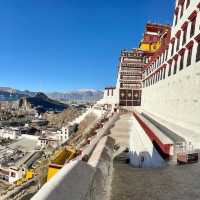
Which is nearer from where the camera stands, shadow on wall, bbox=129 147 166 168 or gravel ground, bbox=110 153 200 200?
gravel ground, bbox=110 153 200 200

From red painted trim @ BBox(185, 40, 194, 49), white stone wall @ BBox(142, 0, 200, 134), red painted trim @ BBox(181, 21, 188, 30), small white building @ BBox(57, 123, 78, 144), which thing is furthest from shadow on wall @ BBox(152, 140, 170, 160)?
small white building @ BBox(57, 123, 78, 144)

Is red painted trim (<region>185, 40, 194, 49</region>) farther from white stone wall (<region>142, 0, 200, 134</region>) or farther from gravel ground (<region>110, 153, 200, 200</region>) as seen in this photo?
gravel ground (<region>110, 153, 200, 200</region>)

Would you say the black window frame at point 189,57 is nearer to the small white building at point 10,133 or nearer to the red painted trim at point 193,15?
the red painted trim at point 193,15

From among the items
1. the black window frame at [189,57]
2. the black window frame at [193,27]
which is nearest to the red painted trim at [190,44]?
the black window frame at [189,57]

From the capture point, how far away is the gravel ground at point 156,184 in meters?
5.02

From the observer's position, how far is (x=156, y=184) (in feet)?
18.9

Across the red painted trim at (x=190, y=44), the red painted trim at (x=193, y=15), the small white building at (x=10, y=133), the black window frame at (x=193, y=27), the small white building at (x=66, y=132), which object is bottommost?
the small white building at (x=10, y=133)

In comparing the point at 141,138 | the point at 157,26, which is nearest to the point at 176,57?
the point at 141,138

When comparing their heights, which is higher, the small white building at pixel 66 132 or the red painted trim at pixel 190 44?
the red painted trim at pixel 190 44

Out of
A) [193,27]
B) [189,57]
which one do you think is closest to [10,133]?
[189,57]

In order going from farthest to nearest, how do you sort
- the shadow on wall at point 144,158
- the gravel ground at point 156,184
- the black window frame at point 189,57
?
the black window frame at point 189,57 < the shadow on wall at point 144,158 < the gravel ground at point 156,184

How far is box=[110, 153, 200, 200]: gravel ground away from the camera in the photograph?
502 centimetres

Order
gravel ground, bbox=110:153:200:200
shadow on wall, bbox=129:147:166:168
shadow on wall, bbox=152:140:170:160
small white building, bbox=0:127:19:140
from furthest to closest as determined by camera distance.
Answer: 1. small white building, bbox=0:127:19:140
2. shadow on wall, bbox=129:147:166:168
3. shadow on wall, bbox=152:140:170:160
4. gravel ground, bbox=110:153:200:200

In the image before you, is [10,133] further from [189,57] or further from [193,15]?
[193,15]
